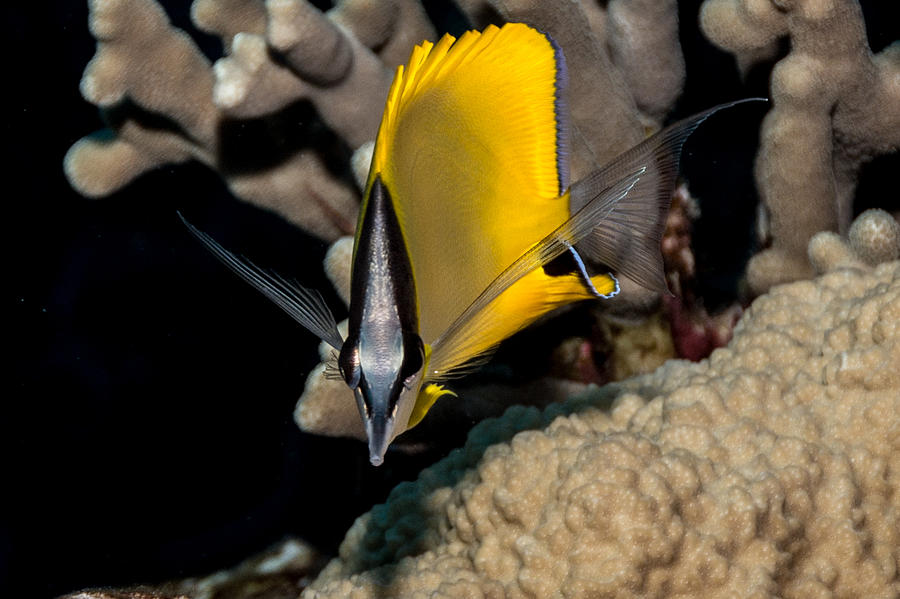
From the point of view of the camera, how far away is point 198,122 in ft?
8.87

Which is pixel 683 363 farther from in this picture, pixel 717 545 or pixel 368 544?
pixel 368 544

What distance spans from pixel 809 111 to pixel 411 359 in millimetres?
1845

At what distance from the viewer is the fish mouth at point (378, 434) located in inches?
41.9

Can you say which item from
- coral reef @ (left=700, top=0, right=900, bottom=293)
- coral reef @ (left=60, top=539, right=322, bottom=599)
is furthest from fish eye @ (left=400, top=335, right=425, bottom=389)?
coral reef @ (left=60, top=539, right=322, bottom=599)

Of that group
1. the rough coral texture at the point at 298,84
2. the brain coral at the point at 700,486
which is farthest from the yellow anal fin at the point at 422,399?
the rough coral texture at the point at 298,84

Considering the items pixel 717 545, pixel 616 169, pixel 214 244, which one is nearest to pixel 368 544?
pixel 717 545

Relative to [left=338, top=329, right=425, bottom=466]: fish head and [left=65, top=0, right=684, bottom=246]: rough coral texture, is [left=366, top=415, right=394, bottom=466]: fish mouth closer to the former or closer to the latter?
[left=338, top=329, right=425, bottom=466]: fish head

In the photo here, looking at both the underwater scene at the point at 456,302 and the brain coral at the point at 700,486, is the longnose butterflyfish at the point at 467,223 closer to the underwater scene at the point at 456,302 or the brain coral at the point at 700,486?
the underwater scene at the point at 456,302

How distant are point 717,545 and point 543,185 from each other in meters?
0.86

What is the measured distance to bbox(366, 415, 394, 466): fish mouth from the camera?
1.06 metres

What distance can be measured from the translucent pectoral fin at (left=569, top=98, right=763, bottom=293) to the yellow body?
9 cm

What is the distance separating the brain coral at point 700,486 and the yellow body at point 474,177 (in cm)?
58

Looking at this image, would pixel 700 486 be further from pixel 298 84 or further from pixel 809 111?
pixel 298 84

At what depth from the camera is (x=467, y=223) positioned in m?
1.30
